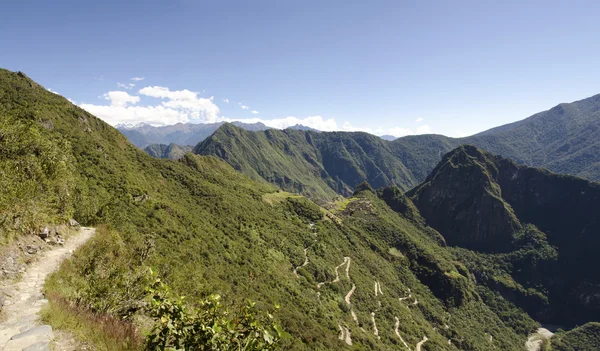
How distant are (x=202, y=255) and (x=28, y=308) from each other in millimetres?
53083

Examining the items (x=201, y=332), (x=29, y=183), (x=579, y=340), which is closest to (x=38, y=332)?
(x=201, y=332)

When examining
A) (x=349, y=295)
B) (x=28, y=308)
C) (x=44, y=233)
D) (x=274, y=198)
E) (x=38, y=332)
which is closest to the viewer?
(x=38, y=332)

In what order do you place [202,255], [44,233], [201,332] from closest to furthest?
[201,332], [44,233], [202,255]

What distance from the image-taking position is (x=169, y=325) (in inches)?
293

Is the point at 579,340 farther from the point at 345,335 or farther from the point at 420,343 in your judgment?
the point at 345,335

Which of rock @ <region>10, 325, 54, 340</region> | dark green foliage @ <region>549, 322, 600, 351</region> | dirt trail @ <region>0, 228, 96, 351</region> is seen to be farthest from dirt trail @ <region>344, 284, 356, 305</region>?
dark green foliage @ <region>549, 322, 600, 351</region>

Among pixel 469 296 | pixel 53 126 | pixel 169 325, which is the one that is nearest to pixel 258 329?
pixel 169 325

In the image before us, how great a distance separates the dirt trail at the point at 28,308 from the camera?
9695 millimetres

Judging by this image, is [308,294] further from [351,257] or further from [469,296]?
[469,296]

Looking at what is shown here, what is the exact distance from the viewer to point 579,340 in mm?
172875

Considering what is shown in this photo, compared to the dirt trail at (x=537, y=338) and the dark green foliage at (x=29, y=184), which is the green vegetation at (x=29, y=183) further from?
the dirt trail at (x=537, y=338)

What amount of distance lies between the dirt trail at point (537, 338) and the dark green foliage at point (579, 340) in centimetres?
466

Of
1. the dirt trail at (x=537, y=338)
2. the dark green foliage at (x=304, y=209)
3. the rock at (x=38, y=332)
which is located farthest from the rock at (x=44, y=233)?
the dirt trail at (x=537, y=338)

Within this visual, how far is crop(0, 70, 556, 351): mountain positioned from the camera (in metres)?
14.6
